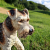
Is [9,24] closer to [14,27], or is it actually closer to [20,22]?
[14,27]

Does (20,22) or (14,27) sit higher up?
(20,22)

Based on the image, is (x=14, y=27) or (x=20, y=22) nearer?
(x=20, y=22)

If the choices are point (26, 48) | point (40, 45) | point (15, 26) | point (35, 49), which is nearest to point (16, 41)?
point (15, 26)

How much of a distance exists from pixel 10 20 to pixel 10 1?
2585 cm

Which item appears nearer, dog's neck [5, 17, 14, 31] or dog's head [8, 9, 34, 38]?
dog's head [8, 9, 34, 38]

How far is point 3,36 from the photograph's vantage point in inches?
84.7

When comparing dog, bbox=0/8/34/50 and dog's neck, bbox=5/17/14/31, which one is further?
dog's neck, bbox=5/17/14/31

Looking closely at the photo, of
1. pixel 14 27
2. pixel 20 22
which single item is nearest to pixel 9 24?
pixel 14 27

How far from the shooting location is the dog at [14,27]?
1.74 meters

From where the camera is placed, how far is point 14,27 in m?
1.94

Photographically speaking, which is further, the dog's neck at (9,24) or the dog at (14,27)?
the dog's neck at (9,24)

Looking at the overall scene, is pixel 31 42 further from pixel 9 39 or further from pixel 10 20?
pixel 10 20

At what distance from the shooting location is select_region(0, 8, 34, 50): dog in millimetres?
1737

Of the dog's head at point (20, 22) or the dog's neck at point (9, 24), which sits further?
the dog's neck at point (9, 24)
